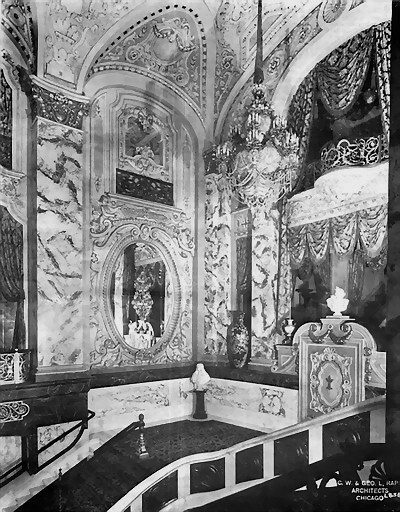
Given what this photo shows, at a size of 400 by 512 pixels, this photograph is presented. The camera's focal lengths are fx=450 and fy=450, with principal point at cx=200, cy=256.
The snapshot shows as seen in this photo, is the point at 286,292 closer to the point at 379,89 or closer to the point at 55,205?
the point at 379,89

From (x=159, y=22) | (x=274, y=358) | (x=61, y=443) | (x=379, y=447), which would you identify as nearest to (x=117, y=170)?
(x=159, y=22)

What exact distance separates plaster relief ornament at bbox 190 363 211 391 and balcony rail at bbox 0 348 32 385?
0.68 meters

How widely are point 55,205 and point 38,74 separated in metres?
0.53

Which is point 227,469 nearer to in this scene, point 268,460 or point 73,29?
point 268,460

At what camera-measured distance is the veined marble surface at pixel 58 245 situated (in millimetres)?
1821

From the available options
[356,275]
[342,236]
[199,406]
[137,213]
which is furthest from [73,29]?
[199,406]

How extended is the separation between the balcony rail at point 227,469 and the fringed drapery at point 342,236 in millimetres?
677

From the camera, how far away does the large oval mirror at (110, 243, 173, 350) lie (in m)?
1.87

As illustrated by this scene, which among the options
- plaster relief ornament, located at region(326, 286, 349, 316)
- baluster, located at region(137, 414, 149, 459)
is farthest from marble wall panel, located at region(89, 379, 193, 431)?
plaster relief ornament, located at region(326, 286, 349, 316)

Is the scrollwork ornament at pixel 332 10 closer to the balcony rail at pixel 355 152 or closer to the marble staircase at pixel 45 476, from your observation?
the balcony rail at pixel 355 152

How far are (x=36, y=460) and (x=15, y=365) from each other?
0.41 meters

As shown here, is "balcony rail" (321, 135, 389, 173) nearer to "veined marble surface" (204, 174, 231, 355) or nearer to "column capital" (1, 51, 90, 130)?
"veined marble surface" (204, 174, 231, 355)

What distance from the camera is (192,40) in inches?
76.9

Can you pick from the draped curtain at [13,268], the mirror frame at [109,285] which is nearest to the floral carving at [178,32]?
the mirror frame at [109,285]
